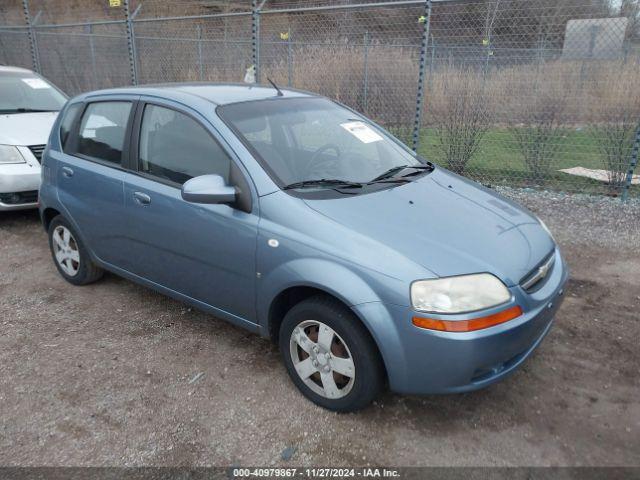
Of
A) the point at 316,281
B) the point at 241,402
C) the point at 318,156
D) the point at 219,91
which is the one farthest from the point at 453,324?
the point at 219,91

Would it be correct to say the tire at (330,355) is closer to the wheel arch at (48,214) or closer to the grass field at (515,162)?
the wheel arch at (48,214)

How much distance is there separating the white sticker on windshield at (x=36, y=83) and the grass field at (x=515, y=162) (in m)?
5.77

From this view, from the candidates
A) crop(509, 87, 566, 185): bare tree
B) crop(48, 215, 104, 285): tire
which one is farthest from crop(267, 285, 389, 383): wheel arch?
crop(509, 87, 566, 185): bare tree

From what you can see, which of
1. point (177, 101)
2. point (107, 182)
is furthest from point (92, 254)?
point (177, 101)

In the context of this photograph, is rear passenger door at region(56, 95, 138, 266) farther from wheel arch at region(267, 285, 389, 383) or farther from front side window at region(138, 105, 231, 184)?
wheel arch at region(267, 285, 389, 383)

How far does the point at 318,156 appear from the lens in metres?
3.22

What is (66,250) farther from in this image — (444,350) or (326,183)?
(444,350)

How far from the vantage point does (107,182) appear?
360 centimetres

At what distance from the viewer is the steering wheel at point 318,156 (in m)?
3.10

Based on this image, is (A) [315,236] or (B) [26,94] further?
(B) [26,94]

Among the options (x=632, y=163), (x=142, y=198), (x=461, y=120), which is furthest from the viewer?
(x=461, y=120)

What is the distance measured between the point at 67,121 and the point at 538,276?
3672 mm

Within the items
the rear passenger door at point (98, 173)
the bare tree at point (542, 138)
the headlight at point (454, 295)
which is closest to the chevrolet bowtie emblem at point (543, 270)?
the headlight at point (454, 295)

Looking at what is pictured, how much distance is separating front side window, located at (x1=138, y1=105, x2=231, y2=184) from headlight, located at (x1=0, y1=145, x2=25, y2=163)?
292 centimetres
